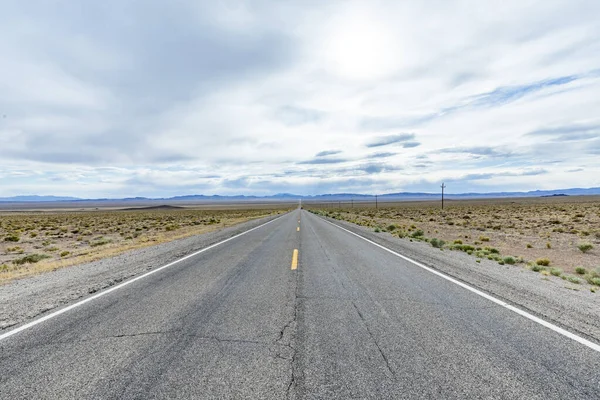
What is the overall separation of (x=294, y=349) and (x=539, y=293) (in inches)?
216

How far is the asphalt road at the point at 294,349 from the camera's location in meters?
3.28

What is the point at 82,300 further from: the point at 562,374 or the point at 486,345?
the point at 562,374

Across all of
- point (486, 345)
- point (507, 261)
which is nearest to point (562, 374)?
point (486, 345)

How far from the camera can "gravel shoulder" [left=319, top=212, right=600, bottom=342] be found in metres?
5.21

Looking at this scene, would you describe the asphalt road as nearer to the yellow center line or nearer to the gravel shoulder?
the gravel shoulder

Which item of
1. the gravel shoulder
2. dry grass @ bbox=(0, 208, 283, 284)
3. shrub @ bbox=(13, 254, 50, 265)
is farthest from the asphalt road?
shrub @ bbox=(13, 254, 50, 265)

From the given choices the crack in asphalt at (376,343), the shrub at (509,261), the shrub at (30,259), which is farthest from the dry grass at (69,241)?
the shrub at (509,261)

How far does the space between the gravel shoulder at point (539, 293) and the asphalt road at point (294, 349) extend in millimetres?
599

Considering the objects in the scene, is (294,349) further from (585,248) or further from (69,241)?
(69,241)

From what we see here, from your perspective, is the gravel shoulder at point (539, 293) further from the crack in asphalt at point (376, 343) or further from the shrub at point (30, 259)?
the shrub at point (30, 259)

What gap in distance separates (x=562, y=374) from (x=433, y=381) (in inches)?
52.7

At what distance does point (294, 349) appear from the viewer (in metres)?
4.13

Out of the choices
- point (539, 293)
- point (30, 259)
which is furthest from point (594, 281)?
point (30, 259)

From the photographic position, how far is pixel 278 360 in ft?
12.6
